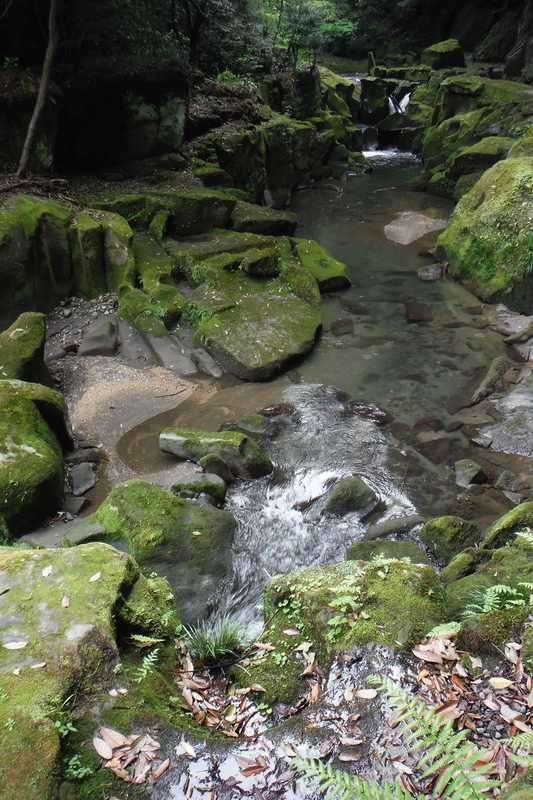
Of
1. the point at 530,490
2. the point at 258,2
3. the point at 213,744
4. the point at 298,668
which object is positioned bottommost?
the point at 530,490

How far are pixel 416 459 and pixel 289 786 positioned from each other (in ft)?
18.2

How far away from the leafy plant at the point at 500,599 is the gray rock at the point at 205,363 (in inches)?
263

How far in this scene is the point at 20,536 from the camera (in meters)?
6.04

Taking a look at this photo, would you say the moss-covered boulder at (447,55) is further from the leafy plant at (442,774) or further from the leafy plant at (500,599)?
the leafy plant at (442,774)

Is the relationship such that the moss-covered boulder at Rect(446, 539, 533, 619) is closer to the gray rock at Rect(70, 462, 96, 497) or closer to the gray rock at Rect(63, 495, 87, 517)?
the gray rock at Rect(63, 495, 87, 517)

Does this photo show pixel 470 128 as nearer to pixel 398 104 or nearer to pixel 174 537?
pixel 398 104

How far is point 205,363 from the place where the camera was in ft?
32.4

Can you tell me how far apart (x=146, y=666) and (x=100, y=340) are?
775cm

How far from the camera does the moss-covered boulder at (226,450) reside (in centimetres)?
749

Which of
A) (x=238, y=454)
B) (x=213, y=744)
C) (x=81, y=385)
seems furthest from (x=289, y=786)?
(x=81, y=385)

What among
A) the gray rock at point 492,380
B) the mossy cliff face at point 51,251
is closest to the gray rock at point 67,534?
the mossy cliff face at point 51,251

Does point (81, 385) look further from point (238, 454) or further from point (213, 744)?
point (213, 744)

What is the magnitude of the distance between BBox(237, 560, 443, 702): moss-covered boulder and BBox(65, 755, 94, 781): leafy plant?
3.58 ft

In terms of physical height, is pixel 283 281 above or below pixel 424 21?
below
